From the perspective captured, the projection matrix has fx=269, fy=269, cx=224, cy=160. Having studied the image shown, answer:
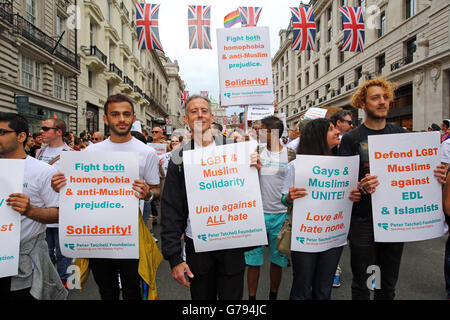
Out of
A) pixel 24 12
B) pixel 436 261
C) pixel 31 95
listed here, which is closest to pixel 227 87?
pixel 436 261

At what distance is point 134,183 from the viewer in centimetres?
222

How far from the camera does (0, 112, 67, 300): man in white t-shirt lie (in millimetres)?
1963

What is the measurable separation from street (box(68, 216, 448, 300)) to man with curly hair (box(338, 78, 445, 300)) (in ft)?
2.98

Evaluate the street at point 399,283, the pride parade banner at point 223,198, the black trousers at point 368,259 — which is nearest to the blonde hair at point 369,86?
the black trousers at point 368,259

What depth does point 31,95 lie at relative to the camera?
1473cm

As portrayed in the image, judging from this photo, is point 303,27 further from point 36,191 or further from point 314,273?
point 36,191

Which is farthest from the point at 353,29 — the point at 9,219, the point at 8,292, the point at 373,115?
the point at 8,292

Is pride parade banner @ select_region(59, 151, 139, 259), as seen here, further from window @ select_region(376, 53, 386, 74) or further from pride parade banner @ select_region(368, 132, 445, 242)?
window @ select_region(376, 53, 386, 74)

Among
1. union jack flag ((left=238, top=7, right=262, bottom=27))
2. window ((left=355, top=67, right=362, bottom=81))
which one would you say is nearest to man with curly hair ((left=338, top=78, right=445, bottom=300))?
union jack flag ((left=238, top=7, right=262, bottom=27))

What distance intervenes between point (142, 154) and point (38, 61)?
1774 centimetres

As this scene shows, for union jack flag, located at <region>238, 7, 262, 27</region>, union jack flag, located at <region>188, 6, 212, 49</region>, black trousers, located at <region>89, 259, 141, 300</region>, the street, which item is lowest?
the street

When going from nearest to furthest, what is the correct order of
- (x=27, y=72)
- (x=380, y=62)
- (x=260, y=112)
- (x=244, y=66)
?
(x=244, y=66) → (x=260, y=112) → (x=27, y=72) → (x=380, y=62)

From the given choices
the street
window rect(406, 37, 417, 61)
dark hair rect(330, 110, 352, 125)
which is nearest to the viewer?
the street

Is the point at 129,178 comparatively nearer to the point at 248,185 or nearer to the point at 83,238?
the point at 83,238
